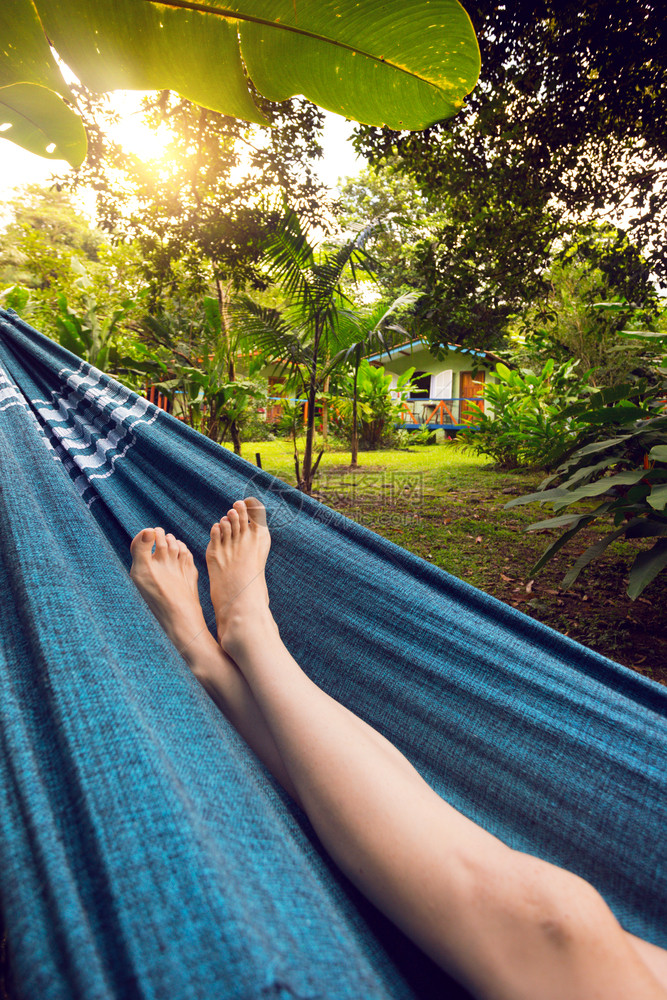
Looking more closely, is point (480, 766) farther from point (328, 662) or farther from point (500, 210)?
point (500, 210)

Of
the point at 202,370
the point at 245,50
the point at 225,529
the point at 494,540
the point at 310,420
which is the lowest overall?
the point at 494,540

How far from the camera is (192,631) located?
851mm

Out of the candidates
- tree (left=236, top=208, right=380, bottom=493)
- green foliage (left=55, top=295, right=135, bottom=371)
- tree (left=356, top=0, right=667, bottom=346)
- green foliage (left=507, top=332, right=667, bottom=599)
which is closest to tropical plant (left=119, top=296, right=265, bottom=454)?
green foliage (left=55, top=295, right=135, bottom=371)

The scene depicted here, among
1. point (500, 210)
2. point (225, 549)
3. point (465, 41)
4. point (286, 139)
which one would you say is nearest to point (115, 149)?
point (286, 139)

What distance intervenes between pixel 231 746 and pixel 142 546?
0.54 meters

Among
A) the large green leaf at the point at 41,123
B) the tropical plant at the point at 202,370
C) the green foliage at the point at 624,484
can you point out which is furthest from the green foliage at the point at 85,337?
the green foliage at the point at 624,484

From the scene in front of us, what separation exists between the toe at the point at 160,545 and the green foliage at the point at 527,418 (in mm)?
3154

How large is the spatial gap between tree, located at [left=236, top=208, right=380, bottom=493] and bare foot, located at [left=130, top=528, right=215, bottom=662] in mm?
2168

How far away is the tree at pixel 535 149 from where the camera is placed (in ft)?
7.02

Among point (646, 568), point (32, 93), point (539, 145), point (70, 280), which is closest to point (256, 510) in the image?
point (32, 93)

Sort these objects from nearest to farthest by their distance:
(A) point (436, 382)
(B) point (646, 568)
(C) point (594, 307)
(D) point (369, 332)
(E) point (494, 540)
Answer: (B) point (646, 568), (C) point (594, 307), (E) point (494, 540), (D) point (369, 332), (A) point (436, 382)

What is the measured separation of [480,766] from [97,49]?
1327mm

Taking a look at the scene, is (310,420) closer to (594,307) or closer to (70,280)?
(594,307)

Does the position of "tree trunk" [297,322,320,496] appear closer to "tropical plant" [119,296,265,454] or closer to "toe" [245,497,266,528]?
"tropical plant" [119,296,265,454]
